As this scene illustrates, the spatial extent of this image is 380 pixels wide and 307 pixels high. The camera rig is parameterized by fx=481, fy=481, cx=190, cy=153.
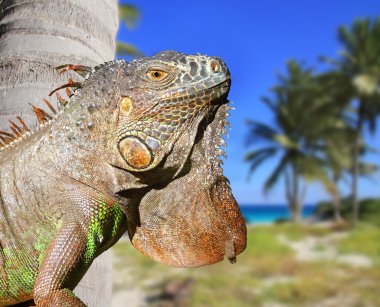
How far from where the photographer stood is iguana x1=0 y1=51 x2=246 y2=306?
1874 mm

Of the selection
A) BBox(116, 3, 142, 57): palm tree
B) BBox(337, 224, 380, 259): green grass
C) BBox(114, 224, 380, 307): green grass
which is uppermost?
BBox(116, 3, 142, 57): palm tree

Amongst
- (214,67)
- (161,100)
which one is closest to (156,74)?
(161,100)

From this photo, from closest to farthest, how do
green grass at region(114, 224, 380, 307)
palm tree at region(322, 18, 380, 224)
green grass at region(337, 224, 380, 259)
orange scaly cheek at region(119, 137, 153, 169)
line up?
1. orange scaly cheek at region(119, 137, 153, 169)
2. green grass at region(114, 224, 380, 307)
3. green grass at region(337, 224, 380, 259)
4. palm tree at region(322, 18, 380, 224)

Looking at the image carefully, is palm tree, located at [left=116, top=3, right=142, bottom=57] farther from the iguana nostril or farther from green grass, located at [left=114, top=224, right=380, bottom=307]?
the iguana nostril

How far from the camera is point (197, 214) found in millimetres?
2012

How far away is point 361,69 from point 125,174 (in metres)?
34.9

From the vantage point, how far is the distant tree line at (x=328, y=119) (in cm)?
3394

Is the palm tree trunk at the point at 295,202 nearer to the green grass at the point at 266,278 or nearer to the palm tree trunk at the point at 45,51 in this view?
the green grass at the point at 266,278

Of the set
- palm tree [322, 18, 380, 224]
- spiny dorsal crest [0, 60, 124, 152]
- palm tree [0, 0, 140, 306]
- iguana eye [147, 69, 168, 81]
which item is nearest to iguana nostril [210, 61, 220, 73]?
iguana eye [147, 69, 168, 81]

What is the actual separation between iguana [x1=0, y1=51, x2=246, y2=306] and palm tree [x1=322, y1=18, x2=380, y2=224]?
32.9 m

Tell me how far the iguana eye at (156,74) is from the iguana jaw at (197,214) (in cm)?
27

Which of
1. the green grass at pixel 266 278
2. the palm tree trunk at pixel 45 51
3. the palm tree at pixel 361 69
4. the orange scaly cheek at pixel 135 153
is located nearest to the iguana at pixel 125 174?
the orange scaly cheek at pixel 135 153

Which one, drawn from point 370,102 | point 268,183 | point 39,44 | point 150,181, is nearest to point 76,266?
point 150,181

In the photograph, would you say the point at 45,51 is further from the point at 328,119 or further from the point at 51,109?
the point at 328,119
